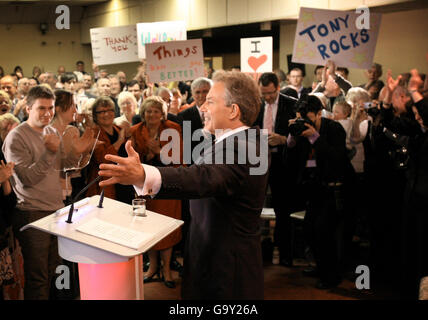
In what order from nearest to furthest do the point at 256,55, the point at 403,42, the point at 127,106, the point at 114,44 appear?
the point at 127,106 → the point at 256,55 → the point at 114,44 → the point at 403,42

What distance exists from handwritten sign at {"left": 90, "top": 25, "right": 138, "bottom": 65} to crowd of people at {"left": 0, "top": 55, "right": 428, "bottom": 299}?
203cm

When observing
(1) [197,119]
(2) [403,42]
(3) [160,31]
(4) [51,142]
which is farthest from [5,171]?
(2) [403,42]

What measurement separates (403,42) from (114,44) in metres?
4.14

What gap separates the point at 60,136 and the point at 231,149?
1.73m

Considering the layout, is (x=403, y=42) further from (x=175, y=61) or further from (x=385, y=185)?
(x=385, y=185)

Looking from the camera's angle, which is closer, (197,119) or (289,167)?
(289,167)

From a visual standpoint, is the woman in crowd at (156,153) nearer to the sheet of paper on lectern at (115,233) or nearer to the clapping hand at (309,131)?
the clapping hand at (309,131)

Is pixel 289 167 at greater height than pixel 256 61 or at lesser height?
lesser

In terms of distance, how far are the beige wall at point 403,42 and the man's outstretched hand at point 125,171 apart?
643cm

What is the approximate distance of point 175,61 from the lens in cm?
542

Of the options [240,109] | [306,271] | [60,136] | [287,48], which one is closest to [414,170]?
[306,271]

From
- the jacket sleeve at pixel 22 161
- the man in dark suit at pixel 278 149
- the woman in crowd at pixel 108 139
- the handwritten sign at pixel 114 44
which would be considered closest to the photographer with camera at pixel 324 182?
the man in dark suit at pixel 278 149

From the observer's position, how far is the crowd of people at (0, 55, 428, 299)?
3.06 m

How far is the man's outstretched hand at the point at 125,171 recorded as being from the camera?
1.51m
